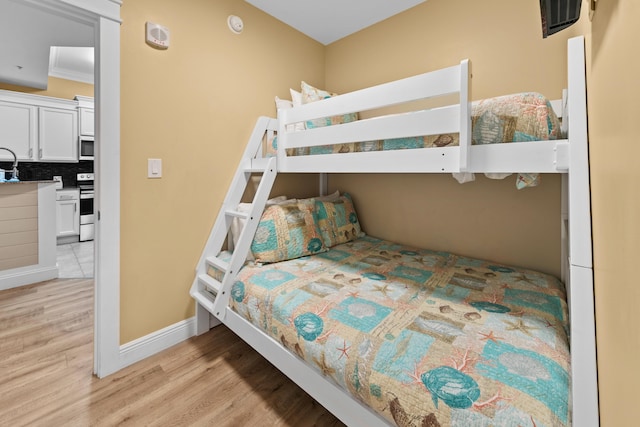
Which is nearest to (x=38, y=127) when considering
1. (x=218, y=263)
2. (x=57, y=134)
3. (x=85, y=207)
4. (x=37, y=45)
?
(x=57, y=134)

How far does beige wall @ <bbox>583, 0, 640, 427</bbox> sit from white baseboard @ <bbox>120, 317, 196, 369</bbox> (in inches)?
81.3

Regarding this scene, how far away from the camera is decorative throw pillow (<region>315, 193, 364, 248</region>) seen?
217cm

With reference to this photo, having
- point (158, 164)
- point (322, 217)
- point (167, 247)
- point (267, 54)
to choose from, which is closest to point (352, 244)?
point (322, 217)

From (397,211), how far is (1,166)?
545 cm

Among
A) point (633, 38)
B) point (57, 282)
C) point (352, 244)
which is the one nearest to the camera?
point (633, 38)

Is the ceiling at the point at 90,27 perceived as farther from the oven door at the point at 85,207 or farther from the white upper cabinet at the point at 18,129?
the oven door at the point at 85,207

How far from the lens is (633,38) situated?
1.43 ft

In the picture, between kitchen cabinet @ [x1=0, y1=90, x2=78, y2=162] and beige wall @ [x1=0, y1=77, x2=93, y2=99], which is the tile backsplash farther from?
beige wall @ [x1=0, y1=77, x2=93, y2=99]

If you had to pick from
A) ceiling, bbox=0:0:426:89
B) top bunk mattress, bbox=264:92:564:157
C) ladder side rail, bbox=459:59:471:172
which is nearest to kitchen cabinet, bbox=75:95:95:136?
ceiling, bbox=0:0:426:89

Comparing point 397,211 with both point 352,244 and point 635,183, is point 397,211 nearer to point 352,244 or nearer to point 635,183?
point 352,244

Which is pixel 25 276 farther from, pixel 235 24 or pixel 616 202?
pixel 616 202

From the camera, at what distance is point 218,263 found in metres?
1.78

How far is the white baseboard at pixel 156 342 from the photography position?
65.6 inches

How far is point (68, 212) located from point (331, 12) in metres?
4.82
